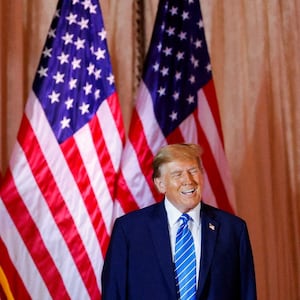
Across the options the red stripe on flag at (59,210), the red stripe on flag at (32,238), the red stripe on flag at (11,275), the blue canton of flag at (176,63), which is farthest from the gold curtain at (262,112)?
the red stripe on flag at (11,275)

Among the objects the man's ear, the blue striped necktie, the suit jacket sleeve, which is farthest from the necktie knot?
the suit jacket sleeve

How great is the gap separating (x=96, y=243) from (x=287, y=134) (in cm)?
176

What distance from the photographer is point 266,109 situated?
403 cm

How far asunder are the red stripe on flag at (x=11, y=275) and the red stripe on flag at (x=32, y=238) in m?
0.02

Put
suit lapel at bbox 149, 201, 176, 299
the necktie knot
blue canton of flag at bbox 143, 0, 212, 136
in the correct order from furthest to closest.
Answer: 1. blue canton of flag at bbox 143, 0, 212, 136
2. the necktie knot
3. suit lapel at bbox 149, 201, 176, 299

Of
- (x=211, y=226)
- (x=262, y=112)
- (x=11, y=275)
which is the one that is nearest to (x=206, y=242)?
(x=211, y=226)

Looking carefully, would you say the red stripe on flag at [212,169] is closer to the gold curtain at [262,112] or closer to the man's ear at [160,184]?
the gold curtain at [262,112]

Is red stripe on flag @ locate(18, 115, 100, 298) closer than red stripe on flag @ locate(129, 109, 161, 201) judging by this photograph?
Yes

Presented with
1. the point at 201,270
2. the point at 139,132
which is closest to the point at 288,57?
the point at 139,132

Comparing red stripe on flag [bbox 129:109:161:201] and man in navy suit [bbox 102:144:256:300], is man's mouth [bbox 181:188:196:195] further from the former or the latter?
red stripe on flag [bbox 129:109:161:201]

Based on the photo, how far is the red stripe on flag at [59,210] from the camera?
3002 mm

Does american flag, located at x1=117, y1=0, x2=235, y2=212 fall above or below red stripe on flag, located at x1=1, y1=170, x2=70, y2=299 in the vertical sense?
above

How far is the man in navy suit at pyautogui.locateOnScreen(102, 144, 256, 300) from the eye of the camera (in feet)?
7.10

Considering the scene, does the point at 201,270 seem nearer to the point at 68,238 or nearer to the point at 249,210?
the point at 68,238
